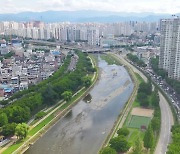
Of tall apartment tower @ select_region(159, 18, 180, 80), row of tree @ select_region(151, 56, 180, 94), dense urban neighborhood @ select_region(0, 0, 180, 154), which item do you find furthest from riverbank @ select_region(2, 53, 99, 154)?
tall apartment tower @ select_region(159, 18, 180, 80)

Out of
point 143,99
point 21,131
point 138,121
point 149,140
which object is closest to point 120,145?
point 149,140

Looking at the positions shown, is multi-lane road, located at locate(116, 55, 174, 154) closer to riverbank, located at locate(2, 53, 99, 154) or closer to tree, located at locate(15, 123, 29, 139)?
riverbank, located at locate(2, 53, 99, 154)

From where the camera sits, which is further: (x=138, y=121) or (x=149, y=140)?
(x=138, y=121)

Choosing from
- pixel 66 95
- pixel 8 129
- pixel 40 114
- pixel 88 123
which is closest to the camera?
pixel 8 129

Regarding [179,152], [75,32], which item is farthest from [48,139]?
[75,32]

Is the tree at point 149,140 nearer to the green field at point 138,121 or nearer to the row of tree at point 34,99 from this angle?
the green field at point 138,121

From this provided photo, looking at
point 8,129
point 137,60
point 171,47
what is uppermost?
point 171,47

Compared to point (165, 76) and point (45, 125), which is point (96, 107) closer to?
point (45, 125)
